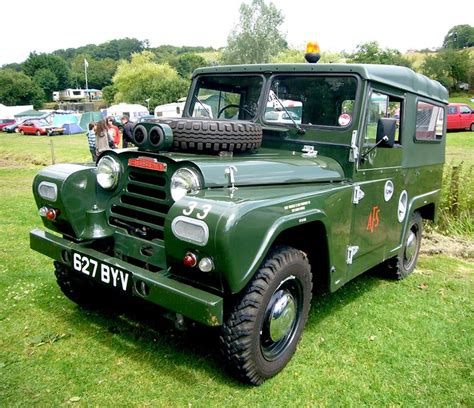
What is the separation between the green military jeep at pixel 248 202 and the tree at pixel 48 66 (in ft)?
377

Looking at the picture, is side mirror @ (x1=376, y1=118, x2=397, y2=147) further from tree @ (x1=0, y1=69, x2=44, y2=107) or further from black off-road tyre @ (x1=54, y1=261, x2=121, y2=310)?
tree @ (x1=0, y1=69, x2=44, y2=107)

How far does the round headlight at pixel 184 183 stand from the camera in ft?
9.87

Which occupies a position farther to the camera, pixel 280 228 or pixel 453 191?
pixel 453 191

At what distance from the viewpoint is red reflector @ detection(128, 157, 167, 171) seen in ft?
10.4

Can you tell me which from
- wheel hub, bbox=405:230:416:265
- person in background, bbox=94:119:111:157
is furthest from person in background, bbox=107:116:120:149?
wheel hub, bbox=405:230:416:265

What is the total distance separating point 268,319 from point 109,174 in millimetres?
1622

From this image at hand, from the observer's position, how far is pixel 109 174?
351 centimetres

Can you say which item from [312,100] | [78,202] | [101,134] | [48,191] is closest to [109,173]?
[78,202]

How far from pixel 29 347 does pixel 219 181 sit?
2.01 metres

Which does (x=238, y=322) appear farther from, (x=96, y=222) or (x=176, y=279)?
(x=96, y=222)

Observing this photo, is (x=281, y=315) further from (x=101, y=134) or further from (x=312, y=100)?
(x=101, y=134)

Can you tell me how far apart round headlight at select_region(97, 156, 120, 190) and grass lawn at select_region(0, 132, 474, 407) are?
1.05m

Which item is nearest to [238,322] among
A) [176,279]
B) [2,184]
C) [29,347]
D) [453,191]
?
[176,279]

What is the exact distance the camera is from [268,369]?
3.12 m
